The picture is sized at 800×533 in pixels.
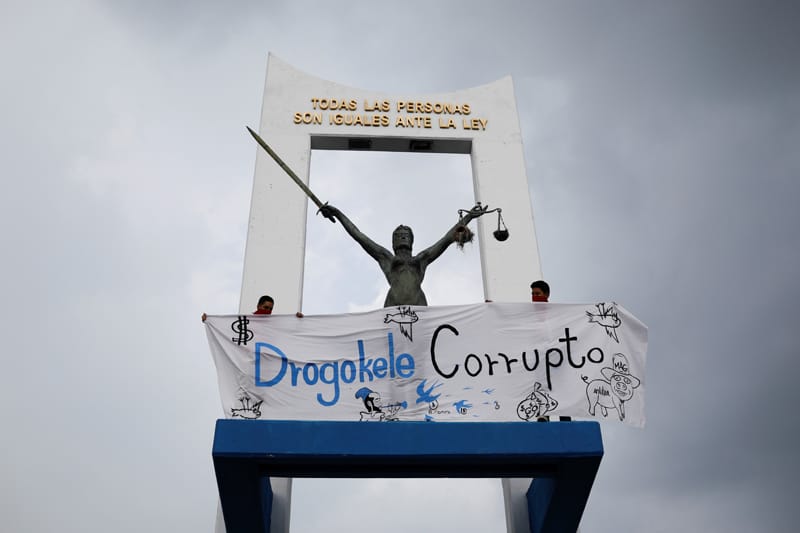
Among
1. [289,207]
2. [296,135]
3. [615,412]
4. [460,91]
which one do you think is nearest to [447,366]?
[615,412]

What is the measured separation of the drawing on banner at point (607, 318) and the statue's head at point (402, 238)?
2292 mm

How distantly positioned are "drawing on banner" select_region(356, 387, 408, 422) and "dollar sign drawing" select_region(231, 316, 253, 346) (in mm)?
1183

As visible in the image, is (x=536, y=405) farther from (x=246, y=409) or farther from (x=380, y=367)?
(x=246, y=409)

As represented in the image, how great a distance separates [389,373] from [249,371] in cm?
132

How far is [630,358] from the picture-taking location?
658 centimetres

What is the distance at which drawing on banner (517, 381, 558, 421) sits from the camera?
6353 mm

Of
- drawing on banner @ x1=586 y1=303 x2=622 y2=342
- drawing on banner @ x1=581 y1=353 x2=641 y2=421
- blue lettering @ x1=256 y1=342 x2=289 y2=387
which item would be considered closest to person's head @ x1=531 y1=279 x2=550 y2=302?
drawing on banner @ x1=586 y1=303 x2=622 y2=342

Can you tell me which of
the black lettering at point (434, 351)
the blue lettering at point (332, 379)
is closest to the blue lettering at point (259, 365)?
the blue lettering at point (332, 379)

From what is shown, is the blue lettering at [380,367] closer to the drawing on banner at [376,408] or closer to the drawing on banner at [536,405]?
the drawing on banner at [376,408]

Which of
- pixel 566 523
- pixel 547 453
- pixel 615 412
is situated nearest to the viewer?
pixel 547 453

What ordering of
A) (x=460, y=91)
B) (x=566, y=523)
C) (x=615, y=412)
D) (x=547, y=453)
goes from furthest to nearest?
(x=460, y=91), (x=566, y=523), (x=615, y=412), (x=547, y=453)

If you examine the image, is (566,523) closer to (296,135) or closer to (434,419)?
(434,419)

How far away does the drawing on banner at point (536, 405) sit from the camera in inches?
250

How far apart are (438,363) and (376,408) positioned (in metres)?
0.73
